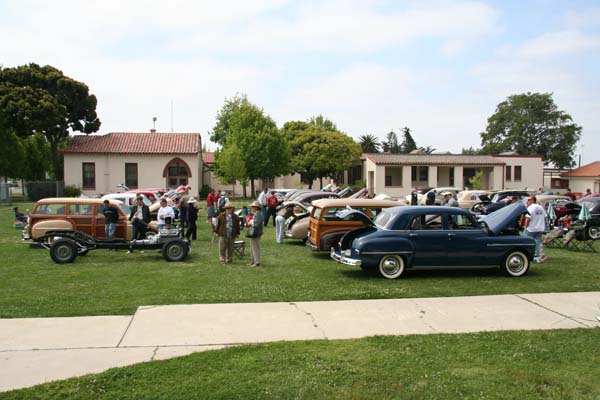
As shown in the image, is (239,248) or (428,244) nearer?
(428,244)

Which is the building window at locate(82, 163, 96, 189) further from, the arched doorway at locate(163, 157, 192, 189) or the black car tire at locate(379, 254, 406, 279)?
the black car tire at locate(379, 254, 406, 279)

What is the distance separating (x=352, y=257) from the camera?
1112 cm

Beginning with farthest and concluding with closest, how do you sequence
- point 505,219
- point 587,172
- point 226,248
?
point 587,172 → point 226,248 → point 505,219

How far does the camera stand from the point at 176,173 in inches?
1927

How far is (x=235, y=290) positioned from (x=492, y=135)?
83.1m

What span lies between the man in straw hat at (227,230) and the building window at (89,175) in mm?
38184

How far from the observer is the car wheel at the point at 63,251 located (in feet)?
43.2

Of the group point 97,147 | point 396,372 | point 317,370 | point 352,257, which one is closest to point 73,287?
point 352,257

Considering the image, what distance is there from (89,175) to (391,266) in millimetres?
42369

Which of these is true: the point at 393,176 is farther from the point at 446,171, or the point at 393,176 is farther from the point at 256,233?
the point at 256,233

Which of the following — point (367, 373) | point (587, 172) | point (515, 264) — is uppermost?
point (587, 172)

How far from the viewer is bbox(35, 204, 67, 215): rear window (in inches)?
613

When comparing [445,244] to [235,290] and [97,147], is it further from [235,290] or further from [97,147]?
[97,147]

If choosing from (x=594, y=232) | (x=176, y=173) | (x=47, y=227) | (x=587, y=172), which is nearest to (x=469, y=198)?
(x=594, y=232)
